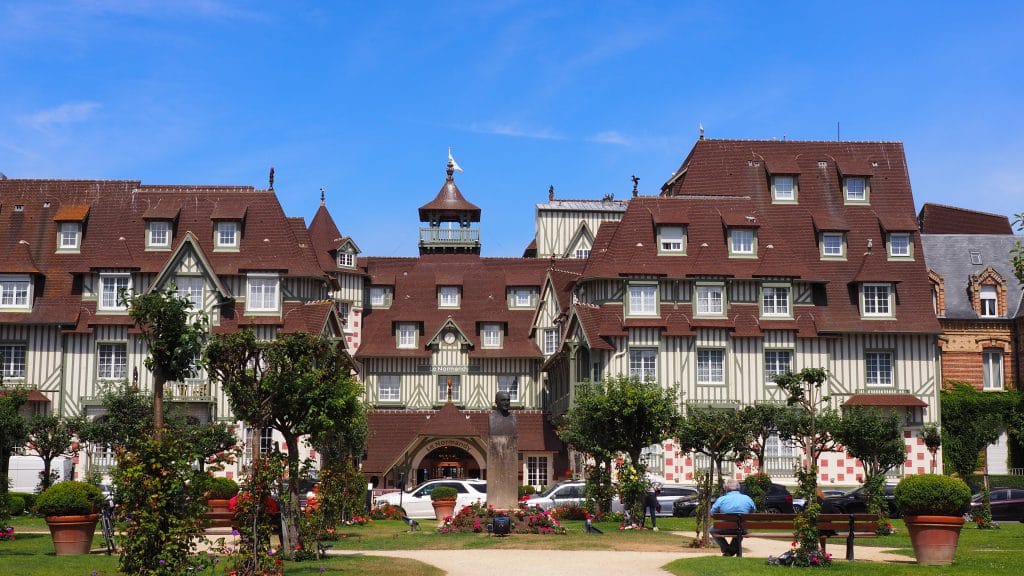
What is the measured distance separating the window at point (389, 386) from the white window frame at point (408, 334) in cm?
187

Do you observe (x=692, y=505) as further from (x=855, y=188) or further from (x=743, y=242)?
(x=855, y=188)

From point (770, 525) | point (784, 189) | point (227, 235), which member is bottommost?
point (770, 525)

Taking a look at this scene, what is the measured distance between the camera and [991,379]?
57969 mm

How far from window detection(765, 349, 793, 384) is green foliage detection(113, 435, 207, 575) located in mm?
38616

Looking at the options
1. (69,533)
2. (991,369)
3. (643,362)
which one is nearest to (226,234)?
(643,362)

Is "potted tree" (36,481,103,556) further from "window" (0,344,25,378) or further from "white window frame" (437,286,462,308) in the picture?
"white window frame" (437,286,462,308)

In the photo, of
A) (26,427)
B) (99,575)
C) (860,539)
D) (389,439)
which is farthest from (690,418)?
(99,575)

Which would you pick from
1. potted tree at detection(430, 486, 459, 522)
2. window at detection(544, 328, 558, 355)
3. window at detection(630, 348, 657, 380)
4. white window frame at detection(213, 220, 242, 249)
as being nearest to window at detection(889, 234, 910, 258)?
window at detection(630, 348, 657, 380)

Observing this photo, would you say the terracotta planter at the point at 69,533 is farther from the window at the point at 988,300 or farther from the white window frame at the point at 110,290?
the window at the point at 988,300

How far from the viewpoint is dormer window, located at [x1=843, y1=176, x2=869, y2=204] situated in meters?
58.2

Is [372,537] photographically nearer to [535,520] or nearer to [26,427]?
[535,520]

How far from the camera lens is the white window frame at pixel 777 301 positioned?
5378 cm

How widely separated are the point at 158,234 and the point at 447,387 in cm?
1706

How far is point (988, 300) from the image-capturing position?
58.7 metres
